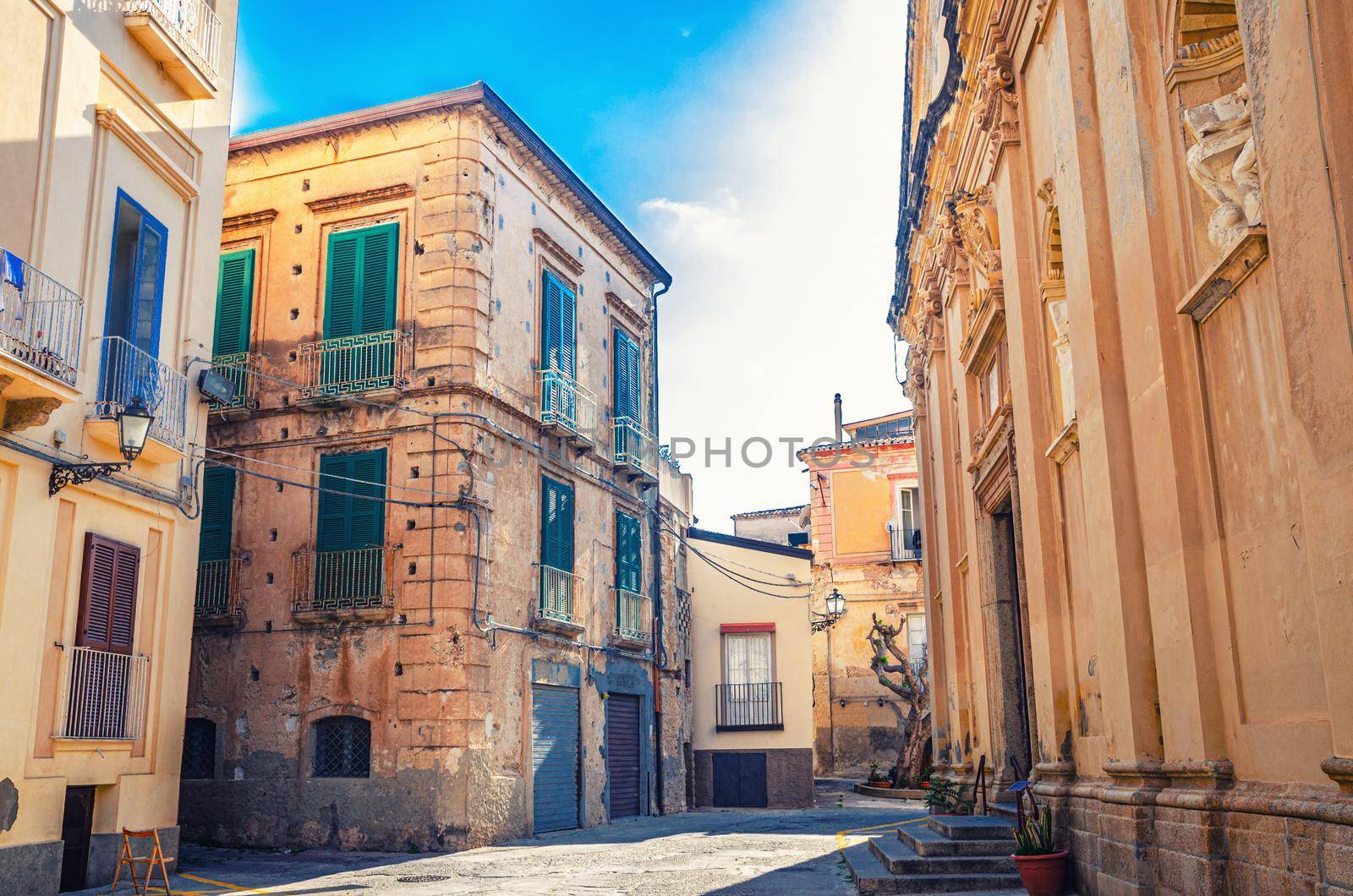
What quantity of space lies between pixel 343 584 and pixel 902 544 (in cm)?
2227

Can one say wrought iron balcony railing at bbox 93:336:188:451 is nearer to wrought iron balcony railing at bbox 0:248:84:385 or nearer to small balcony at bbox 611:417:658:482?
wrought iron balcony railing at bbox 0:248:84:385

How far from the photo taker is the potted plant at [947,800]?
13.3m

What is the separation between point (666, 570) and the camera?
2450cm

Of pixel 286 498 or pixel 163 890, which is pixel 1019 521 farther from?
pixel 286 498

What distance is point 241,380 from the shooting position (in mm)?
17906

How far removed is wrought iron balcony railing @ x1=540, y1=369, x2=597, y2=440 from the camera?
19127 mm

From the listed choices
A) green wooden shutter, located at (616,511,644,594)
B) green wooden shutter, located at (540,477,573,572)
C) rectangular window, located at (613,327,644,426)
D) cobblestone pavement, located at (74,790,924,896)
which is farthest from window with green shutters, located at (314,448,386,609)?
rectangular window, located at (613,327,644,426)

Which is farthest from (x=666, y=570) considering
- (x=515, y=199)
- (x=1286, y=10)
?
(x=1286, y=10)

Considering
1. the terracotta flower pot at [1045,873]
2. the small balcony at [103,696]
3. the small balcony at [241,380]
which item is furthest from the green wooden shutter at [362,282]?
the terracotta flower pot at [1045,873]

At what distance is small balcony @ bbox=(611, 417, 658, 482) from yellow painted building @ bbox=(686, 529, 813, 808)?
140 inches

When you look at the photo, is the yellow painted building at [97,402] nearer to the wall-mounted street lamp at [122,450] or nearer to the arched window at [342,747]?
the wall-mounted street lamp at [122,450]

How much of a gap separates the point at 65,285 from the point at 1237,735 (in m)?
10.4

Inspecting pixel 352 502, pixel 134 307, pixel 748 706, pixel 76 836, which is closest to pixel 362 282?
pixel 352 502

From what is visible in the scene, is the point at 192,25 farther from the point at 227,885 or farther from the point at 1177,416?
the point at 1177,416
